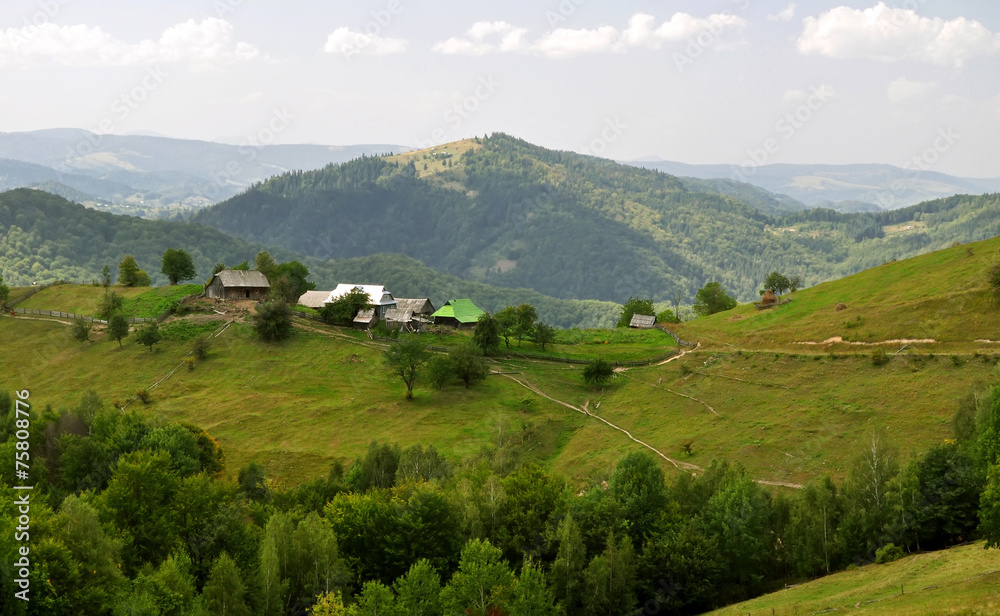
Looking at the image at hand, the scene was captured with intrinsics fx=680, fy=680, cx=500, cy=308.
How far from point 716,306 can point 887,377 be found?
60.1m

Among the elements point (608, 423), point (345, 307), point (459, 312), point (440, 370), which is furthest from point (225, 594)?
point (459, 312)

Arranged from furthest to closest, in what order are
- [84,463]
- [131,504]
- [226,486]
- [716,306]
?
1. [716,306]
2. [84,463]
3. [226,486]
4. [131,504]

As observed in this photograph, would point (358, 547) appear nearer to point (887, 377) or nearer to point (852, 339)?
point (887, 377)

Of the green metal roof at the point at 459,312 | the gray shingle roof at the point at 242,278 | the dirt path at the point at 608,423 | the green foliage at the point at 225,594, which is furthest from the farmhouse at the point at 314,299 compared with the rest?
the green foliage at the point at 225,594

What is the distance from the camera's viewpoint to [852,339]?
243ft

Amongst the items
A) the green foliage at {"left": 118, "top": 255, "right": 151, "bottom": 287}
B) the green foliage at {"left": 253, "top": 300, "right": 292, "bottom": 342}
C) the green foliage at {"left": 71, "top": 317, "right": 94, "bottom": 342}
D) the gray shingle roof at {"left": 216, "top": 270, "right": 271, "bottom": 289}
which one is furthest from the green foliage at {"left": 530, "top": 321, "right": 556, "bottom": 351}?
the green foliage at {"left": 118, "top": 255, "right": 151, "bottom": 287}

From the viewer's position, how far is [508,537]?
41.4 meters

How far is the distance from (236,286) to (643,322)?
65509 mm

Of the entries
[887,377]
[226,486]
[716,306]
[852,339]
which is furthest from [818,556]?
[716,306]

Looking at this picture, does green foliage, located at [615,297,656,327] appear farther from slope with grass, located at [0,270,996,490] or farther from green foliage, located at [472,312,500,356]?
green foliage, located at [472,312,500,356]

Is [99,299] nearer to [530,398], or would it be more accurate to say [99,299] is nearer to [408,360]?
[408,360]

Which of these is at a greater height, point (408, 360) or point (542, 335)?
point (542, 335)

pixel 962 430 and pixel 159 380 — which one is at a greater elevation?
pixel 962 430

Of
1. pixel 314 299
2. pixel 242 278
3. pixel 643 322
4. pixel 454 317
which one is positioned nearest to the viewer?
pixel 454 317
